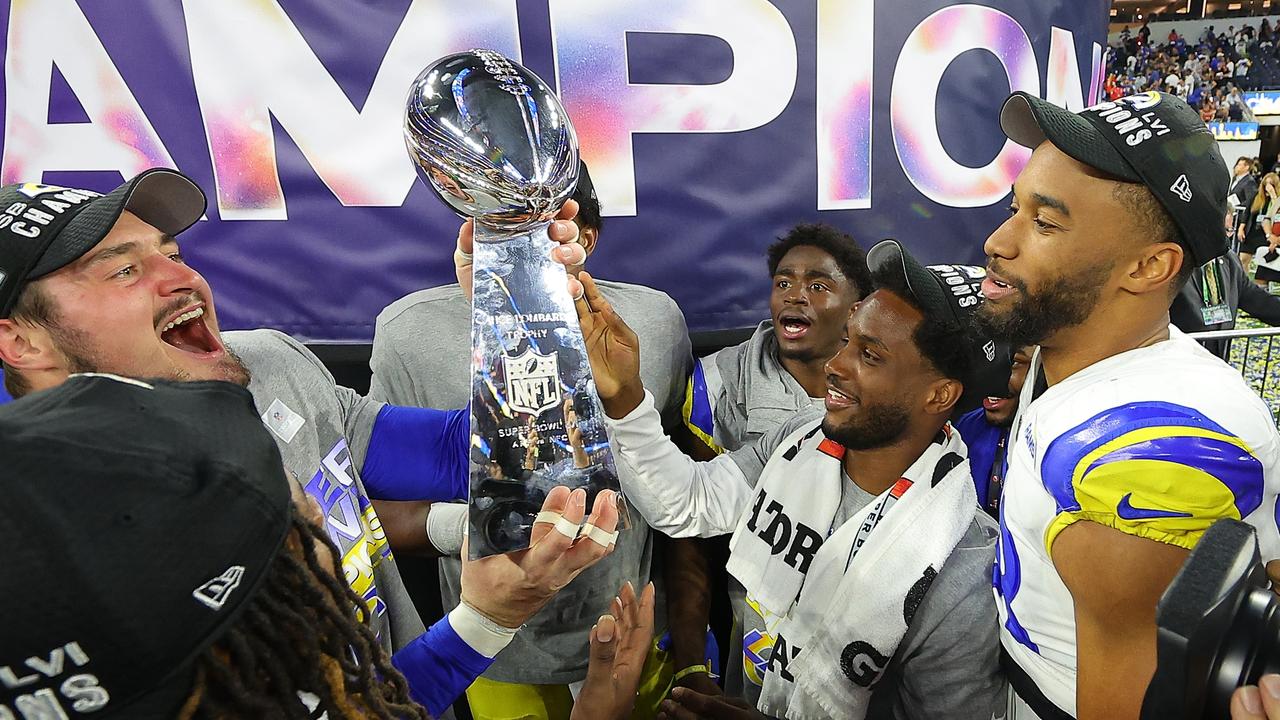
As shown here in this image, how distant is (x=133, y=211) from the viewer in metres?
1.36

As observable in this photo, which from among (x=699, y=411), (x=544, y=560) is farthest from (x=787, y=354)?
(x=544, y=560)

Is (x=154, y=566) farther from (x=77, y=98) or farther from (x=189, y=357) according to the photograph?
(x=77, y=98)

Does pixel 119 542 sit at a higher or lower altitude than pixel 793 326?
higher

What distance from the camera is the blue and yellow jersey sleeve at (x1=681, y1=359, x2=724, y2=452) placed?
2152mm

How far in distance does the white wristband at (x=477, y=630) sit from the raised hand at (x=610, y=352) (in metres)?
0.56

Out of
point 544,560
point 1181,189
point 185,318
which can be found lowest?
point 544,560

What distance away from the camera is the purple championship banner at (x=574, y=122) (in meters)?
2.09

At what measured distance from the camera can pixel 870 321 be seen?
176 centimetres

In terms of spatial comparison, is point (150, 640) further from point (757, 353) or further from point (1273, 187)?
point (1273, 187)

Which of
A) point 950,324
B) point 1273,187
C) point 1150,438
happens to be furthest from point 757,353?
point 1273,187

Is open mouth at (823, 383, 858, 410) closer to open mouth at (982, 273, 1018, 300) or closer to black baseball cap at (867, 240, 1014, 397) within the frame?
black baseball cap at (867, 240, 1014, 397)

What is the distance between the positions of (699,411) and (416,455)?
840 millimetres

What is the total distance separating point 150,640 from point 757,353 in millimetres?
1814

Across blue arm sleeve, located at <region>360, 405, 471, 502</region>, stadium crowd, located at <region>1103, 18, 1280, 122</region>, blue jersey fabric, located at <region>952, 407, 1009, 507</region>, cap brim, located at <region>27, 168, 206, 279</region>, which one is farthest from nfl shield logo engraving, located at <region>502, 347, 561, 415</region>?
stadium crowd, located at <region>1103, 18, 1280, 122</region>
